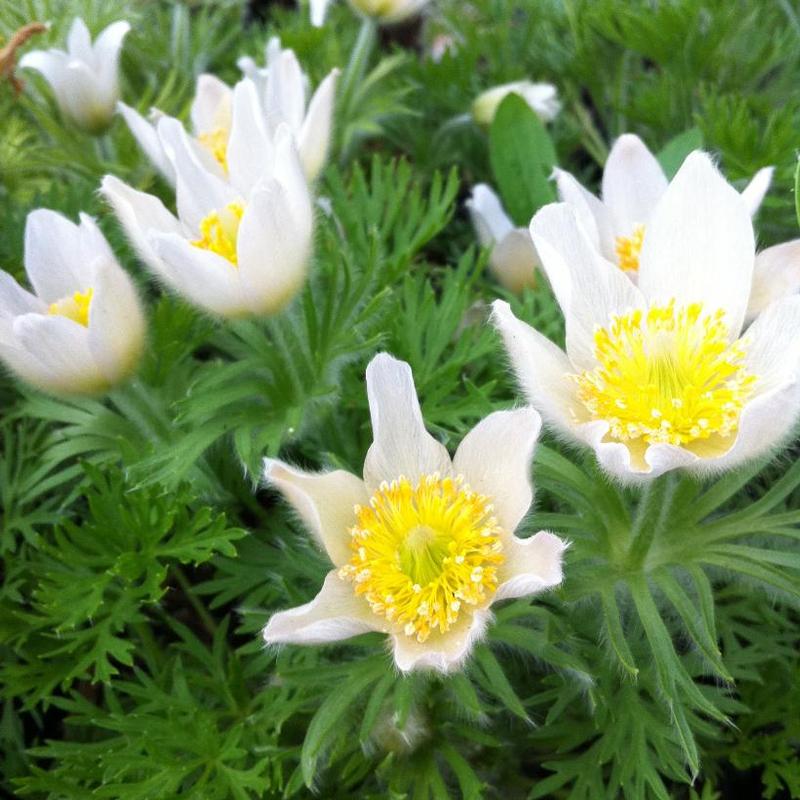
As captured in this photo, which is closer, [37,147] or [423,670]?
[423,670]

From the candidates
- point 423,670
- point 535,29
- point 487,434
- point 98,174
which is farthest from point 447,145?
point 423,670

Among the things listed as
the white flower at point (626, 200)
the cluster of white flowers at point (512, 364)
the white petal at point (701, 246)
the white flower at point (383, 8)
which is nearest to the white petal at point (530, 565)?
the cluster of white flowers at point (512, 364)

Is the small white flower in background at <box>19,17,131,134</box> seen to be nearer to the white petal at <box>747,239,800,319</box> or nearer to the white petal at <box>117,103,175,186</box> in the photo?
the white petal at <box>117,103,175,186</box>

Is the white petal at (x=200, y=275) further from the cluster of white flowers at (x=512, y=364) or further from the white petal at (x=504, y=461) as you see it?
the white petal at (x=504, y=461)

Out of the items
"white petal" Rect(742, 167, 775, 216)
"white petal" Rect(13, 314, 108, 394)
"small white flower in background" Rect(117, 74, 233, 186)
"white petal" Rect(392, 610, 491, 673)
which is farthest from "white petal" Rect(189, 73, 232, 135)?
"white petal" Rect(392, 610, 491, 673)

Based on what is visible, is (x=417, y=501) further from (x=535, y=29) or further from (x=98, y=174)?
(x=535, y=29)
